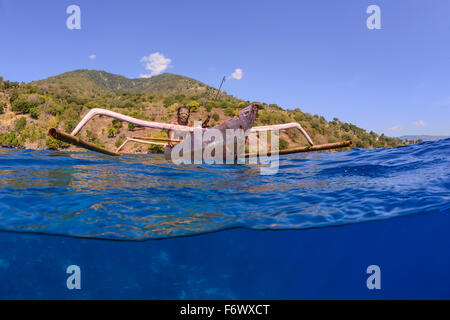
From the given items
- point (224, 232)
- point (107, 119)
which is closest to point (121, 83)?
point (107, 119)

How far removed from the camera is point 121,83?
113 metres

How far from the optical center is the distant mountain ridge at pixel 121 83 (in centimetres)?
8368

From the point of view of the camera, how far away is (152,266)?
7.78 meters

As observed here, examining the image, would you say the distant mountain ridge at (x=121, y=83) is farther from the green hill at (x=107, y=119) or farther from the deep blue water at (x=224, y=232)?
the deep blue water at (x=224, y=232)

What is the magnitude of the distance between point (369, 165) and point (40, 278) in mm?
12989

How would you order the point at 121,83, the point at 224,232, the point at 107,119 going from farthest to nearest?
the point at 121,83 → the point at 107,119 → the point at 224,232

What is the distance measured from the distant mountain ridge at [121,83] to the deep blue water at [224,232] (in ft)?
256

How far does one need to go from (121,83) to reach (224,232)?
12319 centimetres

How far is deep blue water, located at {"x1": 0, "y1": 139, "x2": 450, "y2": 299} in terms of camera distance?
593 cm

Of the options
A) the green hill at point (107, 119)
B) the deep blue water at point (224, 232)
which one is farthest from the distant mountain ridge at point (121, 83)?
the deep blue water at point (224, 232)

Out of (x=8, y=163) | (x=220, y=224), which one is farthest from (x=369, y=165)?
(x=8, y=163)

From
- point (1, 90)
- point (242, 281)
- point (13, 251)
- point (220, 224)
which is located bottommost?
point (242, 281)

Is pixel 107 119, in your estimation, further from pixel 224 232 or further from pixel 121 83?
pixel 121 83
